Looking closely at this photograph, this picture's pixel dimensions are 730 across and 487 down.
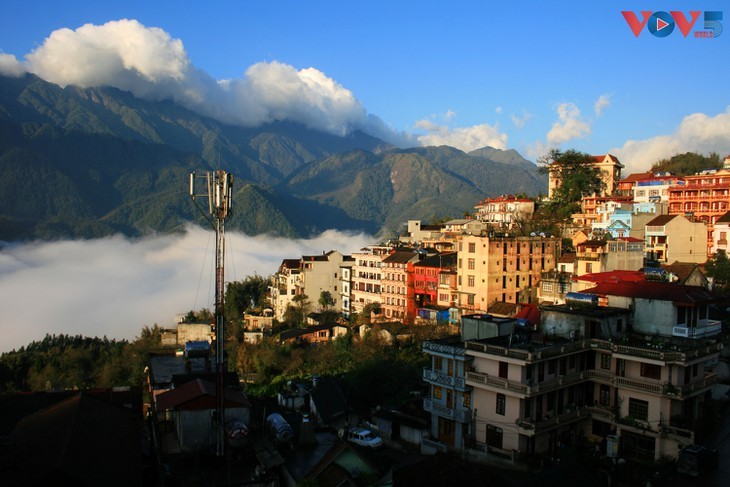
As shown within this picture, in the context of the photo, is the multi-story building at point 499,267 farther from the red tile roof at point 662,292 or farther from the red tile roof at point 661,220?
the red tile roof at point 662,292

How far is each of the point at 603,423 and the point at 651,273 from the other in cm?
1162

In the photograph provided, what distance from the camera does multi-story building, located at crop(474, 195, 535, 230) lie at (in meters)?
61.4

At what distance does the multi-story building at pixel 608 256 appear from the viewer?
1503 inches

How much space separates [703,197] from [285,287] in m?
37.8

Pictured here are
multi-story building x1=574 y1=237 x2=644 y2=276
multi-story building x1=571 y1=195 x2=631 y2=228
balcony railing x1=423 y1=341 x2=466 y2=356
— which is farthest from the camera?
multi-story building x1=571 y1=195 x2=631 y2=228

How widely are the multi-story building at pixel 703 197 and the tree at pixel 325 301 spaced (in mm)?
30482

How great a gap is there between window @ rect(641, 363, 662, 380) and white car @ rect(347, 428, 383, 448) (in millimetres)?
9696

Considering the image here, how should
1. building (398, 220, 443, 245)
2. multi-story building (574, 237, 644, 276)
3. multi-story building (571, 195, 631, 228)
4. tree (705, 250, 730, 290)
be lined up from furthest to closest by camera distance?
building (398, 220, 443, 245)
multi-story building (571, 195, 631, 228)
tree (705, 250, 730, 290)
multi-story building (574, 237, 644, 276)

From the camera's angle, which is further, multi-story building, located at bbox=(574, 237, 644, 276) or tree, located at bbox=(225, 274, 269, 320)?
tree, located at bbox=(225, 274, 269, 320)

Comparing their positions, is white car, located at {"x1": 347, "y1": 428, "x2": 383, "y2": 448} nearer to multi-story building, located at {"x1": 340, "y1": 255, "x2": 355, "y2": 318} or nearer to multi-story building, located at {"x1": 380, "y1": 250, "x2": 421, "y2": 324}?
multi-story building, located at {"x1": 380, "y1": 250, "x2": 421, "y2": 324}

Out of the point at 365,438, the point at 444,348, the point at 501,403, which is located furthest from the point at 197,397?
the point at 501,403

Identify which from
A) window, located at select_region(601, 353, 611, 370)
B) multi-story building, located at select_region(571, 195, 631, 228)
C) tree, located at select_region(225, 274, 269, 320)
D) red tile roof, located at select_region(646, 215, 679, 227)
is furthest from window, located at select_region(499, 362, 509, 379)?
tree, located at select_region(225, 274, 269, 320)

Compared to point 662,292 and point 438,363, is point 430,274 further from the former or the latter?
point 438,363

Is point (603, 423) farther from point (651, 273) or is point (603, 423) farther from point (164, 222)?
point (164, 222)
